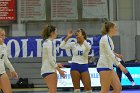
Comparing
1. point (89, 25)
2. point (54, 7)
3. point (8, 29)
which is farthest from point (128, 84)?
point (8, 29)

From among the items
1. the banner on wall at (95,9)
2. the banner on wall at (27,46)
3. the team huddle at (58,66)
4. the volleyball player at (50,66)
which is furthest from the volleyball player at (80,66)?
the banner on wall at (95,9)

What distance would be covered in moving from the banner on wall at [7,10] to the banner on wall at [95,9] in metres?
3.46

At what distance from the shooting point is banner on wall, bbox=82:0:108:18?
17484 mm

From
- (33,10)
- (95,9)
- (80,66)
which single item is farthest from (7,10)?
(80,66)

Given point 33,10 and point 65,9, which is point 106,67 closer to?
point 65,9

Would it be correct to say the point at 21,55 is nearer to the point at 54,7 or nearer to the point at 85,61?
the point at 54,7

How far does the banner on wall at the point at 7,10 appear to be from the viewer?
1761 centimetres

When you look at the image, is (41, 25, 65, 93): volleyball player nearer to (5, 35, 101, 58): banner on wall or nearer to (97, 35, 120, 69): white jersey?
(97, 35, 120, 69): white jersey

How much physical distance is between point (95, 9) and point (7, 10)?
4327mm

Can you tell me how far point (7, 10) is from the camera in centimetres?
1762

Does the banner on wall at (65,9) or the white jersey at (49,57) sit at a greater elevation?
the banner on wall at (65,9)

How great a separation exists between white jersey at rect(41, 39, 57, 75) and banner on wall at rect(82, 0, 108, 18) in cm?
1079

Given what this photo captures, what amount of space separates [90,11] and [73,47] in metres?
9.13

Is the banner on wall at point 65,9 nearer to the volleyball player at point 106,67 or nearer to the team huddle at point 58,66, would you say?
the team huddle at point 58,66
